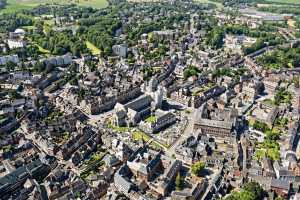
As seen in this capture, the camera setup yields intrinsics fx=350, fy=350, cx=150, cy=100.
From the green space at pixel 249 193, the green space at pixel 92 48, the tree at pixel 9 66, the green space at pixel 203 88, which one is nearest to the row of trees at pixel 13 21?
the green space at pixel 92 48

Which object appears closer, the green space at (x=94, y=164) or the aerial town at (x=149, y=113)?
the aerial town at (x=149, y=113)

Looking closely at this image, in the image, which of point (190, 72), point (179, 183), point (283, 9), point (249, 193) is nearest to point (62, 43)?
point (190, 72)

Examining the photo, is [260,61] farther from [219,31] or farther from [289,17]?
[289,17]

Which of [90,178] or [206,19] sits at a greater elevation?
[206,19]

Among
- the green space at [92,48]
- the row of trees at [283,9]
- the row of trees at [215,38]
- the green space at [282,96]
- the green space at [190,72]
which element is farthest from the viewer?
the row of trees at [283,9]

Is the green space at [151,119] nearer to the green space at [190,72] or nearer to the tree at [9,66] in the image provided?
the green space at [190,72]

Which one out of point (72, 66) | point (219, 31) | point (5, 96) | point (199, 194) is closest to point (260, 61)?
point (219, 31)

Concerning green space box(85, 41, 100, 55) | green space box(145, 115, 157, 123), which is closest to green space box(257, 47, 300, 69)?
green space box(145, 115, 157, 123)

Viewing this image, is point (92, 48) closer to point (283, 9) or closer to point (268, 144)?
point (268, 144)
